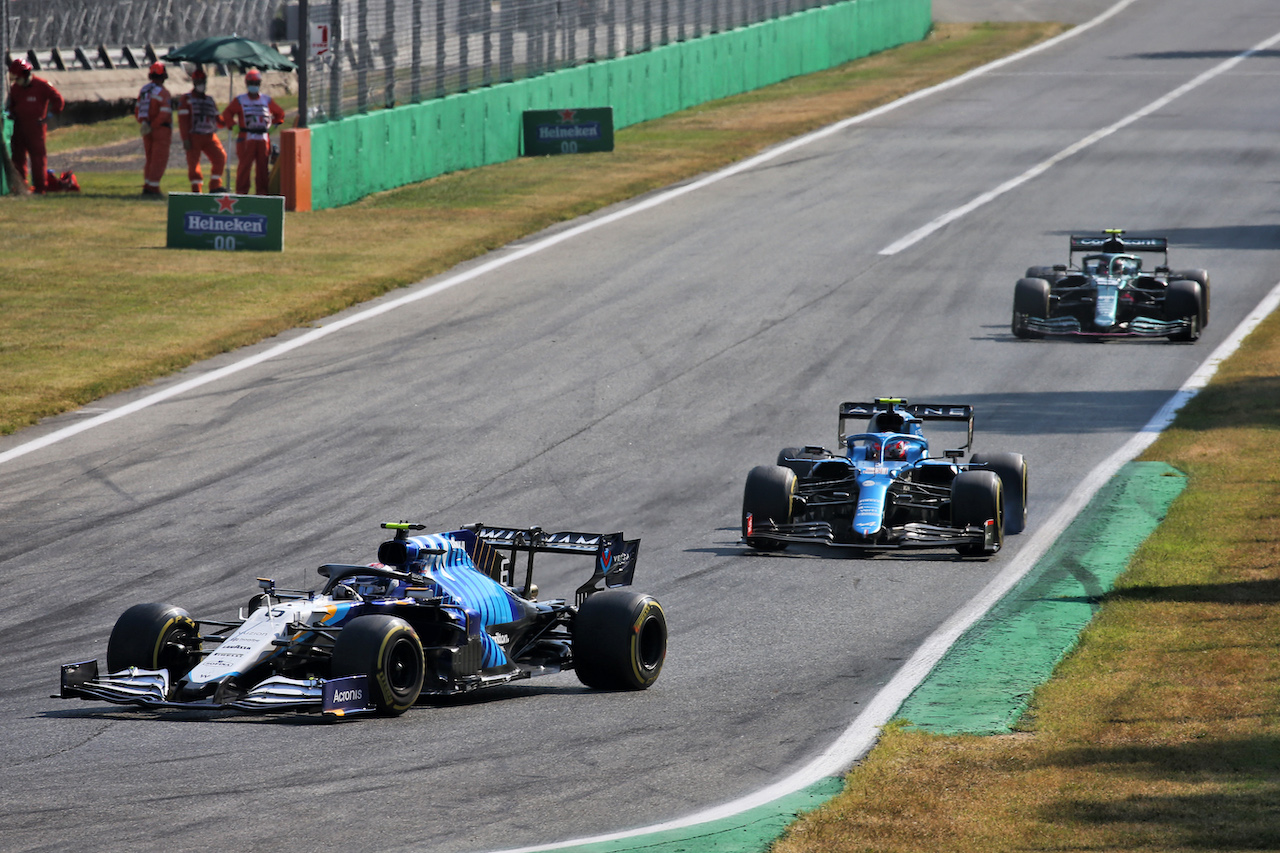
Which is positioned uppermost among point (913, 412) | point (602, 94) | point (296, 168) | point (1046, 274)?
point (602, 94)

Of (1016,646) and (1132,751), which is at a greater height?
(1132,751)

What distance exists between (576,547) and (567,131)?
28.5m

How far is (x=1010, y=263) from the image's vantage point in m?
30.5

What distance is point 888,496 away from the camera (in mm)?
16047

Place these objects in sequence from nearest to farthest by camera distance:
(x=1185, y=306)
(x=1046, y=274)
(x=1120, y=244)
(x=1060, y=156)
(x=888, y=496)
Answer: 1. (x=888, y=496)
2. (x=1185, y=306)
3. (x=1120, y=244)
4. (x=1046, y=274)
5. (x=1060, y=156)

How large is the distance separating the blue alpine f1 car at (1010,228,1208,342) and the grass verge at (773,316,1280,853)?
10.1 m

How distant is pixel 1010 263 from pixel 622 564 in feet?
65.1

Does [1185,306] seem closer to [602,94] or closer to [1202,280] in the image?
[1202,280]

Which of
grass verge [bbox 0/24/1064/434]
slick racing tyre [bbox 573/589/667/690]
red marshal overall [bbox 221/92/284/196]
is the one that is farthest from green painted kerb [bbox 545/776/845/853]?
red marshal overall [bbox 221/92/284/196]

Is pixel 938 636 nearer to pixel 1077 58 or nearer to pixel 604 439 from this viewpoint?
pixel 604 439

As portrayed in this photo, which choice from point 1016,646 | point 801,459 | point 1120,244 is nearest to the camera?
point 1016,646

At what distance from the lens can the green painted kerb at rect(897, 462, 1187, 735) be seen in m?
11.0

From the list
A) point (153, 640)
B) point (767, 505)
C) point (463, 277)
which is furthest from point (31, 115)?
point (153, 640)

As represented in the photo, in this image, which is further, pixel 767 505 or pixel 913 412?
pixel 913 412
